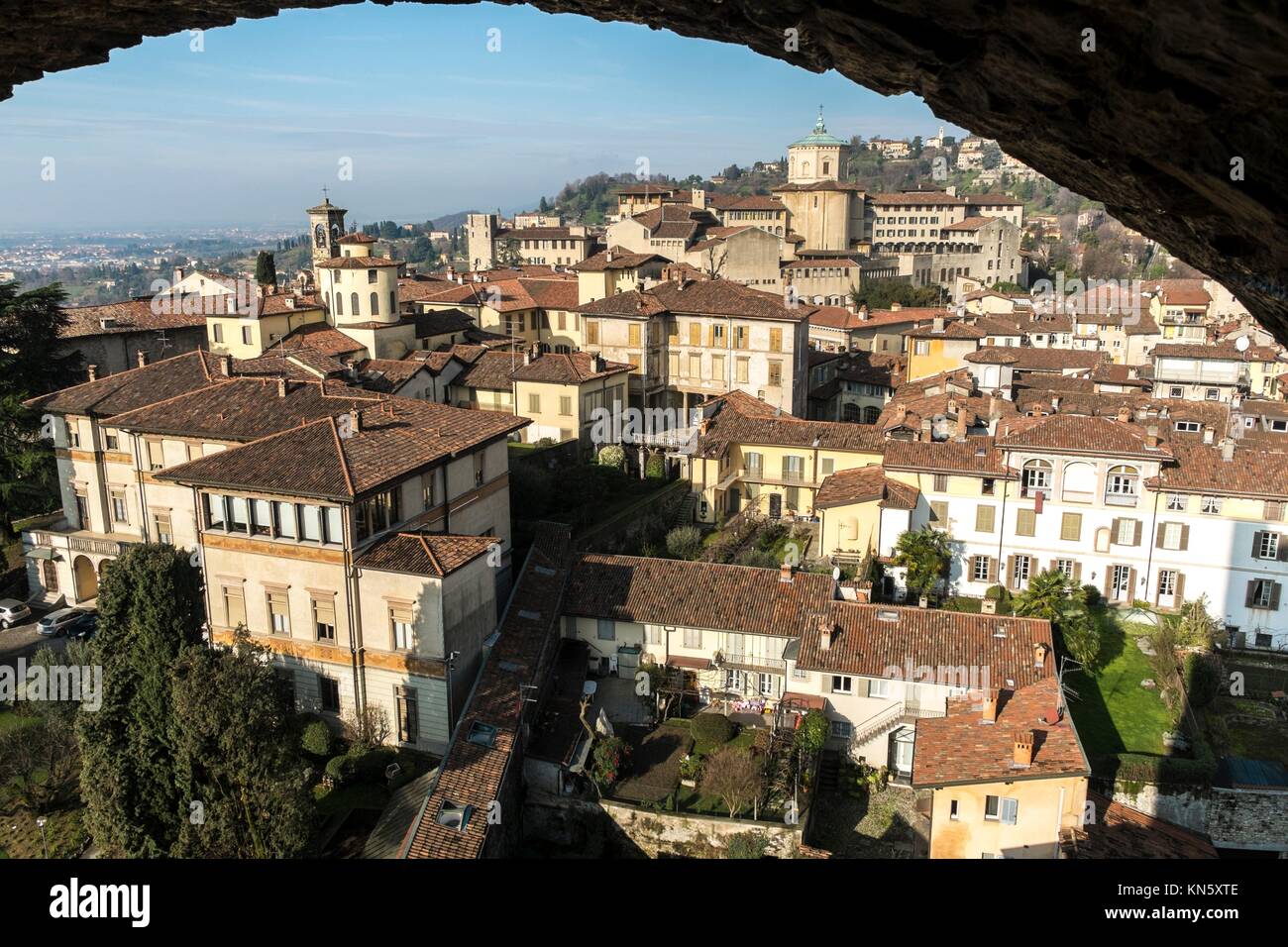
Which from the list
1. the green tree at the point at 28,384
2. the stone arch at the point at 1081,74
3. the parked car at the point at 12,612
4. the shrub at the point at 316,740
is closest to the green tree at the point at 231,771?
the shrub at the point at 316,740

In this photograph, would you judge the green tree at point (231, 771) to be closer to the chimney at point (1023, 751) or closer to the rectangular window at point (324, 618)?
the rectangular window at point (324, 618)

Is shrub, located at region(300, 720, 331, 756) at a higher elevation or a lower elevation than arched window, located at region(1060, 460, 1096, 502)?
lower

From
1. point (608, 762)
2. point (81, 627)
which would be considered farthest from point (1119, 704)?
point (81, 627)

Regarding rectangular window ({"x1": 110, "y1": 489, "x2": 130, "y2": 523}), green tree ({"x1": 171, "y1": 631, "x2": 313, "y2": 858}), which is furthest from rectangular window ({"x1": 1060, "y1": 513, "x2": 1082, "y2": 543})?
rectangular window ({"x1": 110, "y1": 489, "x2": 130, "y2": 523})

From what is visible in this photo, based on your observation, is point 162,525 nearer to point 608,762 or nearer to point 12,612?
point 12,612

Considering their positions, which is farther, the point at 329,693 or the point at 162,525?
the point at 162,525

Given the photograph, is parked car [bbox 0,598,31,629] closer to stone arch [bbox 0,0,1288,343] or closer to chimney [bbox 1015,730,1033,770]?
chimney [bbox 1015,730,1033,770]

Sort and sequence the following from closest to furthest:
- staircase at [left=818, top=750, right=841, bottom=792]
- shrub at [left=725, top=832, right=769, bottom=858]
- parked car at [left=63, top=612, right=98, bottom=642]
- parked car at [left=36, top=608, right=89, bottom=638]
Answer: shrub at [left=725, top=832, right=769, bottom=858], staircase at [left=818, top=750, right=841, bottom=792], parked car at [left=63, top=612, right=98, bottom=642], parked car at [left=36, top=608, right=89, bottom=638]

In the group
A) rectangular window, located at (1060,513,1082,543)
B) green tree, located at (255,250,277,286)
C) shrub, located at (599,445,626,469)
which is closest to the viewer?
rectangular window, located at (1060,513,1082,543)
